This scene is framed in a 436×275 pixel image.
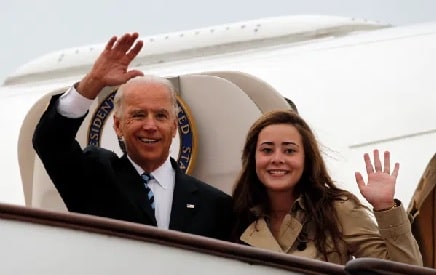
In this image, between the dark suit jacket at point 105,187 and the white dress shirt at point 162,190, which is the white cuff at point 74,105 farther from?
the white dress shirt at point 162,190

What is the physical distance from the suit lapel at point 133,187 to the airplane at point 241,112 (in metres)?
0.68

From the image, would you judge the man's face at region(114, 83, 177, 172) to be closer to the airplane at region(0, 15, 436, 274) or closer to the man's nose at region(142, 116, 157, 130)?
the man's nose at region(142, 116, 157, 130)

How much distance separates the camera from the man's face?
22.2 feet

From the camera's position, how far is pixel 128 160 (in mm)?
6941

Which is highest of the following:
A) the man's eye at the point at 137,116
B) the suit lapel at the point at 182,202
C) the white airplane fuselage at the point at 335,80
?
the white airplane fuselage at the point at 335,80

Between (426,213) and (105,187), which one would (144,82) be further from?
(426,213)

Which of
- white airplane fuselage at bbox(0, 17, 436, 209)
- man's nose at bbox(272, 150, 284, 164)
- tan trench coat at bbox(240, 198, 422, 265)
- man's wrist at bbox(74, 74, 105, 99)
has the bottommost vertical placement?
tan trench coat at bbox(240, 198, 422, 265)

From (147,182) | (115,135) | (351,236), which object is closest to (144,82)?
(147,182)

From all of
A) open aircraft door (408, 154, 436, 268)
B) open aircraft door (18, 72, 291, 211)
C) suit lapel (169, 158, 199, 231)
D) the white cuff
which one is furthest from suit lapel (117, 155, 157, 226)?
open aircraft door (408, 154, 436, 268)

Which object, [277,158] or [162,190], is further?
[162,190]

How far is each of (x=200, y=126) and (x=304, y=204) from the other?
74.4 inches

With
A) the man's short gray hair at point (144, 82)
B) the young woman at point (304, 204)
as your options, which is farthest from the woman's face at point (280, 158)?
the man's short gray hair at point (144, 82)

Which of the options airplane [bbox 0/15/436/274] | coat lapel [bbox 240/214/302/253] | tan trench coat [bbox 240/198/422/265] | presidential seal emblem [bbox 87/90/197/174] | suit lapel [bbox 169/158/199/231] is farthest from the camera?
presidential seal emblem [bbox 87/90/197/174]

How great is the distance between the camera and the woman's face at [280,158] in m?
6.73
